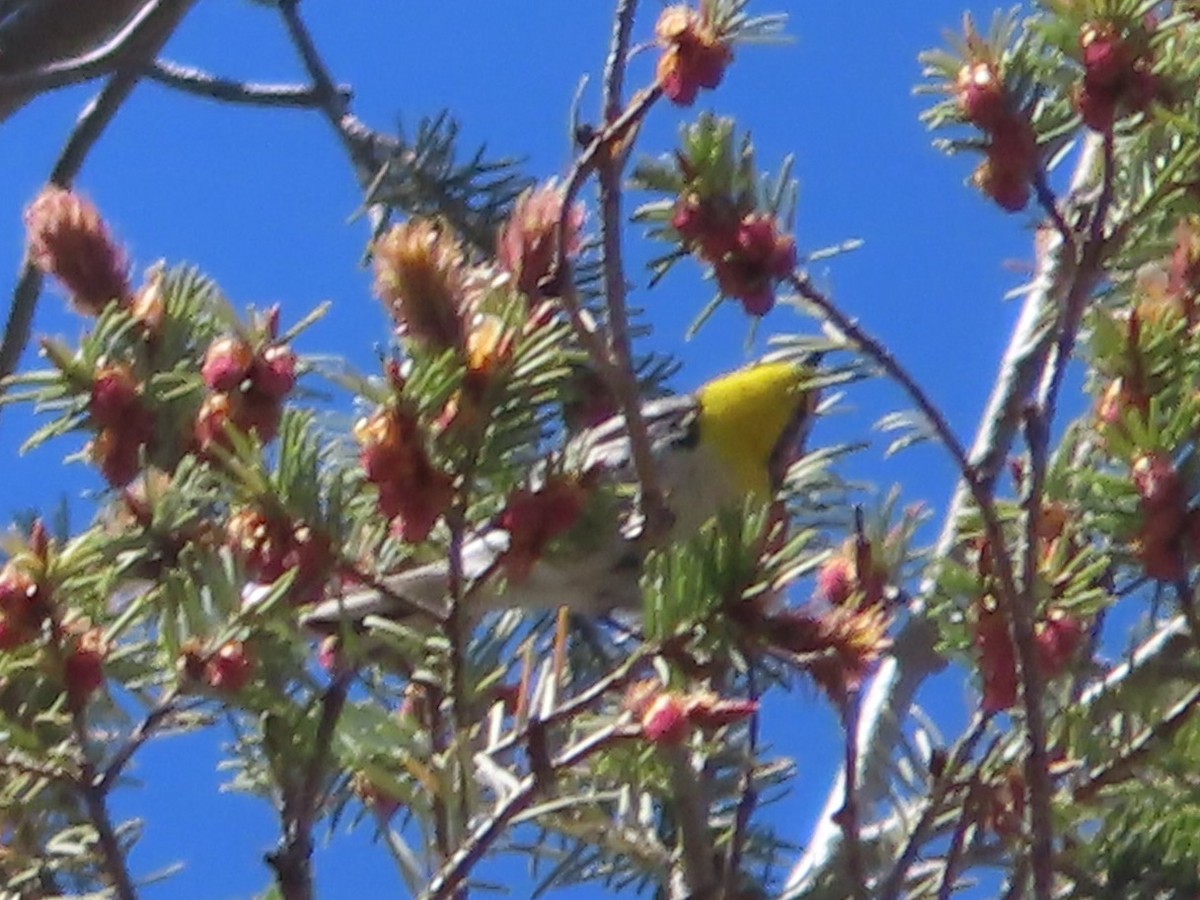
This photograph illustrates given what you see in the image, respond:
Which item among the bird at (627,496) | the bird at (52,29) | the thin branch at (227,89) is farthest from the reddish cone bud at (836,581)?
the bird at (52,29)

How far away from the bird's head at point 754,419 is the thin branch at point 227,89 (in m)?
0.33

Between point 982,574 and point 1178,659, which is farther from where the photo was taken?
point 1178,659

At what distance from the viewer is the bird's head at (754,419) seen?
1.01 metres

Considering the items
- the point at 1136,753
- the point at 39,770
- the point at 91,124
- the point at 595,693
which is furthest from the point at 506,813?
the point at 91,124

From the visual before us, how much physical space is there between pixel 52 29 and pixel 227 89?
0.46 ft

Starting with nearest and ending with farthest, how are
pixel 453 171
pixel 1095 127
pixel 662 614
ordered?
pixel 662 614, pixel 1095 127, pixel 453 171

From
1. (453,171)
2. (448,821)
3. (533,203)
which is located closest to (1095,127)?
(533,203)

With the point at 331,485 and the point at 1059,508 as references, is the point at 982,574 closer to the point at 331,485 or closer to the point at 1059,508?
the point at 1059,508

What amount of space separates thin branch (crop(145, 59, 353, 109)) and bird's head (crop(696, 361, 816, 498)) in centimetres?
33

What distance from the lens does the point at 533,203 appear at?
61 cm

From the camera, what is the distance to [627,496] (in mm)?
663

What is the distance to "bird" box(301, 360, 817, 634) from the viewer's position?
61cm

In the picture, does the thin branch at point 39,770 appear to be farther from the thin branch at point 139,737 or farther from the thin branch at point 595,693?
the thin branch at point 595,693

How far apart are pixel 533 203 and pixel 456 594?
128mm
